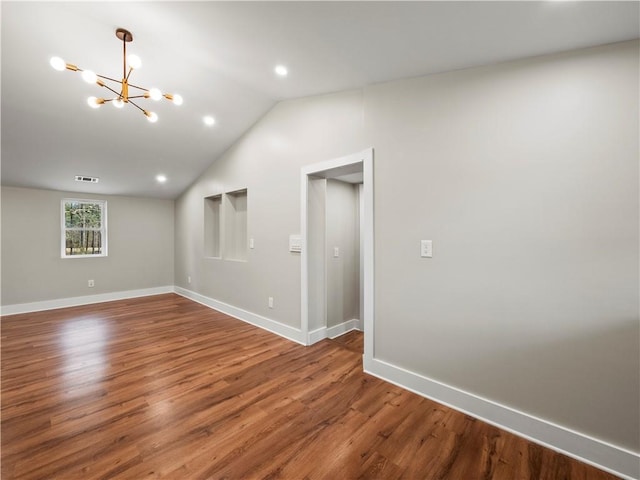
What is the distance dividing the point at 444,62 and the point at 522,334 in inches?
76.3

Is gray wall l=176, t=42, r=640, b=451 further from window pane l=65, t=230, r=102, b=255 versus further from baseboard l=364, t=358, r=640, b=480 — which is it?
window pane l=65, t=230, r=102, b=255

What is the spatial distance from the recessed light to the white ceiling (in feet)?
0.21

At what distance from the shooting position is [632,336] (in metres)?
1.51

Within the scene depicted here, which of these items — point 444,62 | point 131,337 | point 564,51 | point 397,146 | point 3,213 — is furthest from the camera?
point 3,213

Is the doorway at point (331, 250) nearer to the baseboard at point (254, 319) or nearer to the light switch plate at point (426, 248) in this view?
the baseboard at point (254, 319)

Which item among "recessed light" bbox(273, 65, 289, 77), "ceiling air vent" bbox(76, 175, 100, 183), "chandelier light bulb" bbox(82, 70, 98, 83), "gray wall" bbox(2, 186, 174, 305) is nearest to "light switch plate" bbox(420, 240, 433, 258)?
"recessed light" bbox(273, 65, 289, 77)

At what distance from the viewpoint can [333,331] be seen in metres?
3.67

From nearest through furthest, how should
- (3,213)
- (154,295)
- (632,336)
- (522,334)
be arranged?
(632,336) < (522,334) < (3,213) < (154,295)

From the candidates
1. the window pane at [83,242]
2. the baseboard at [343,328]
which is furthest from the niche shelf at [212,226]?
the baseboard at [343,328]

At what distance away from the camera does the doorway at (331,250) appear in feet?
8.53

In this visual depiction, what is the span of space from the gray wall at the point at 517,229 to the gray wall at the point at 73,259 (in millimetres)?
5124

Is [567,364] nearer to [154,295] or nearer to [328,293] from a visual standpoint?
[328,293]

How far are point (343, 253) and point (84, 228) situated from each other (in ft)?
16.8

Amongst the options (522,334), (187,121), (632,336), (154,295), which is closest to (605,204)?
(632,336)
